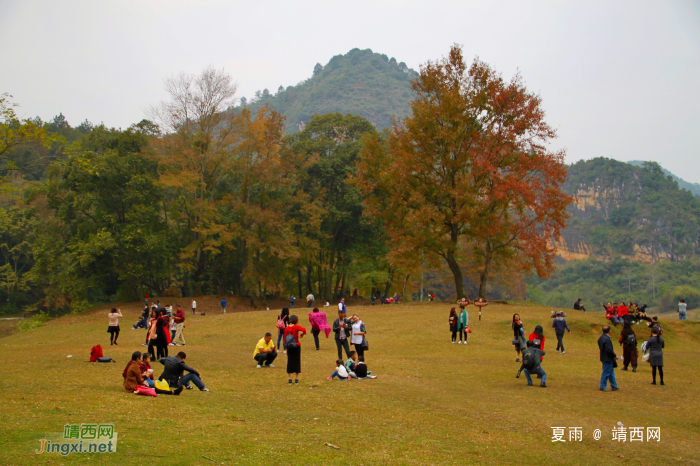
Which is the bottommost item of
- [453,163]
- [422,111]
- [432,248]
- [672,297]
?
[672,297]

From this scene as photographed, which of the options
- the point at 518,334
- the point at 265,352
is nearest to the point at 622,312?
the point at 518,334

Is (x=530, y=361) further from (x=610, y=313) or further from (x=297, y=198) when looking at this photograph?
(x=297, y=198)

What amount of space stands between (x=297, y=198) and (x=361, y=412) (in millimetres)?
41695

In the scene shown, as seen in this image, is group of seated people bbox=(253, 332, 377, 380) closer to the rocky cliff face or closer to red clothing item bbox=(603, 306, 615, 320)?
red clothing item bbox=(603, 306, 615, 320)

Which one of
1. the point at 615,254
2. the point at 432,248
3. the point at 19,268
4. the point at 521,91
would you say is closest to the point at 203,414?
the point at 432,248

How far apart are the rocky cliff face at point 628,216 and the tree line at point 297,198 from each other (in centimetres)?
7843

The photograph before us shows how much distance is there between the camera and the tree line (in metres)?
39.2

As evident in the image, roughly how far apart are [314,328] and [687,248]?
125 metres

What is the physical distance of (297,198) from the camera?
5209 centimetres

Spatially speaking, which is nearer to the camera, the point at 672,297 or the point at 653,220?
the point at 672,297

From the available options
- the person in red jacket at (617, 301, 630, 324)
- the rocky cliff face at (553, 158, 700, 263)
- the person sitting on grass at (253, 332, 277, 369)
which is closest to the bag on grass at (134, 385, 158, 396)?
the person sitting on grass at (253, 332, 277, 369)

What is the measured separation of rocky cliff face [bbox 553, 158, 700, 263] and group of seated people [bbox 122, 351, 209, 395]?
114 m

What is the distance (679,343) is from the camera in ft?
92.3

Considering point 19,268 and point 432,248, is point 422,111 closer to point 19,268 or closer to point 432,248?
point 432,248
